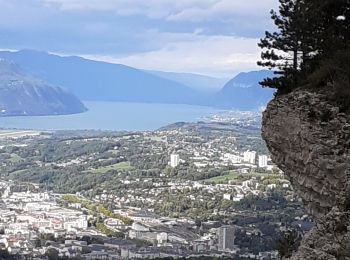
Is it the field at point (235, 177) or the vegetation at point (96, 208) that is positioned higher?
the field at point (235, 177)

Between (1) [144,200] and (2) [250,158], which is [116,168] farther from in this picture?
(1) [144,200]

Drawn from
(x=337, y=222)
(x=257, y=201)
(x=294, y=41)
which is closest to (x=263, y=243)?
(x=257, y=201)

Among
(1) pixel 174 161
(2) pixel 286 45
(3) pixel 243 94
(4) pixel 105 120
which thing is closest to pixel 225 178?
(1) pixel 174 161

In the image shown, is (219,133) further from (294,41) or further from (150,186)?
(294,41)

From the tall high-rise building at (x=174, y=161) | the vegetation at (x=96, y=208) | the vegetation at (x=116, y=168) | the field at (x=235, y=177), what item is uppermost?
the tall high-rise building at (x=174, y=161)

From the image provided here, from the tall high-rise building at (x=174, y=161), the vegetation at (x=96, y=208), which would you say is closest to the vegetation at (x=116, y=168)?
the tall high-rise building at (x=174, y=161)

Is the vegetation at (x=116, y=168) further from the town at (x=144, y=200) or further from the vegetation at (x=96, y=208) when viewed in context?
the vegetation at (x=96, y=208)

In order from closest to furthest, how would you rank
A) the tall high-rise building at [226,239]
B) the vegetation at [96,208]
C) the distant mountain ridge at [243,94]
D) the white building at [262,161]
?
the tall high-rise building at [226,239], the vegetation at [96,208], the white building at [262,161], the distant mountain ridge at [243,94]
